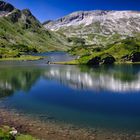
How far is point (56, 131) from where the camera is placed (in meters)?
54.0

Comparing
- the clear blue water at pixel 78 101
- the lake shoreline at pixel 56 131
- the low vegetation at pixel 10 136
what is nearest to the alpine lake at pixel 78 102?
the clear blue water at pixel 78 101

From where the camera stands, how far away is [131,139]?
50500 millimetres

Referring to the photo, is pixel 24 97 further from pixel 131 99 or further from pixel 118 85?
pixel 118 85

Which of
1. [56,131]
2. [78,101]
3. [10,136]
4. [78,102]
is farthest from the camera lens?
[78,101]

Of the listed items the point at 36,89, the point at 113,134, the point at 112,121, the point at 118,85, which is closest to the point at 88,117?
the point at 112,121

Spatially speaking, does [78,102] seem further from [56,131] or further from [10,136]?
[10,136]

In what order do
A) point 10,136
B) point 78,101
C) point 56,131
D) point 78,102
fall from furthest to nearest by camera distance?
point 78,101 < point 78,102 < point 56,131 < point 10,136

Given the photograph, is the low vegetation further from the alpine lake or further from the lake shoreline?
the alpine lake

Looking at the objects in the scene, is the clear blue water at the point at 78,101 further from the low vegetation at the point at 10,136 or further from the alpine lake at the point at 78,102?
the low vegetation at the point at 10,136

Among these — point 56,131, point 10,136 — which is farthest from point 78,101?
point 10,136

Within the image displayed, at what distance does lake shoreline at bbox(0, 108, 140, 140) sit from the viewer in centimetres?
5097

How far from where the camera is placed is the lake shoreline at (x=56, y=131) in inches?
2007

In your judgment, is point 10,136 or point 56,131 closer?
point 10,136

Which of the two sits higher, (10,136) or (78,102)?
(10,136)
